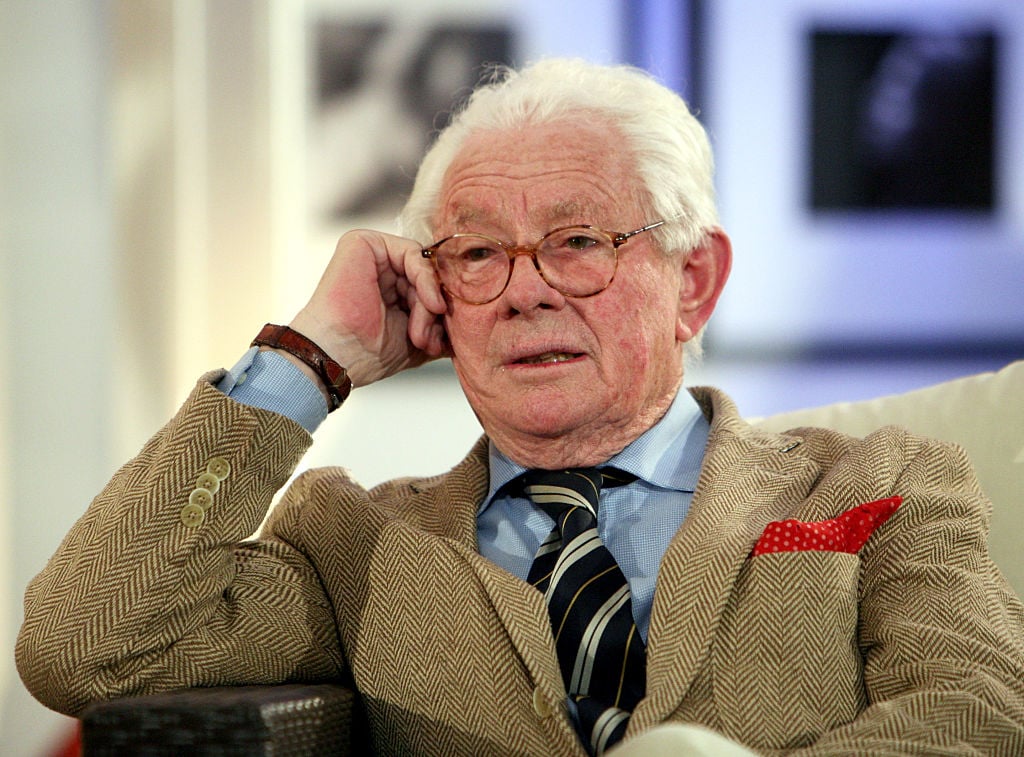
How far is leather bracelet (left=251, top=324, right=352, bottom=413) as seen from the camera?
1756mm

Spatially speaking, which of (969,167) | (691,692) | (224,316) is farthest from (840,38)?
A: (691,692)

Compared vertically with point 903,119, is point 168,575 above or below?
below

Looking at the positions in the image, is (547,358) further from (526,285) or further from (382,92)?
(382,92)

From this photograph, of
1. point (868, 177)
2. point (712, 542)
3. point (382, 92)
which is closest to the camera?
point (712, 542)

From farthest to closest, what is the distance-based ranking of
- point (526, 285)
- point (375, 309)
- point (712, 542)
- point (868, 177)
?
point (868, 177)
point (375, 309)
point (526, 285)
point (712, 542)

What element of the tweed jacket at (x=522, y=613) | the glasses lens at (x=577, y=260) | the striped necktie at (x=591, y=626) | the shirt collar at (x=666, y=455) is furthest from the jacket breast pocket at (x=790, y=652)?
the glasses lens at (x=577, y=260)

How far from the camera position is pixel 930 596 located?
1.54m

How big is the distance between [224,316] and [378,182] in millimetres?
672

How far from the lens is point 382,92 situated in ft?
12.5

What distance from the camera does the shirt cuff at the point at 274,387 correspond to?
168 cm

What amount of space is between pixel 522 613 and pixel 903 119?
2.94 metres

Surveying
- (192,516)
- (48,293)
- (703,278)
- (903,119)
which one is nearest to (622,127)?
(703,278)

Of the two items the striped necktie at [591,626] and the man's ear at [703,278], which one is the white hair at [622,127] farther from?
the striped necktie at [591,626]

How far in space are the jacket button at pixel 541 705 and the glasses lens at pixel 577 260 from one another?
63 centimetres
